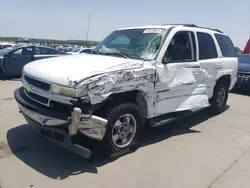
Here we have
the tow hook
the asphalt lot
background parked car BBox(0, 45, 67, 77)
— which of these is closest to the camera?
the tow hook

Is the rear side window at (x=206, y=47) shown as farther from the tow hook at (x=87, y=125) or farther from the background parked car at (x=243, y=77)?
the background parked car at (x=243, y=77)

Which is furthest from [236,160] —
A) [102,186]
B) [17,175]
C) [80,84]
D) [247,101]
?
[247,101]

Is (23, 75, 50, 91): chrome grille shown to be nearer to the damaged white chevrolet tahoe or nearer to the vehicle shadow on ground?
the damaged white chevrolet tahoe

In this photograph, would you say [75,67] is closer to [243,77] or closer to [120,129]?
[120,129]

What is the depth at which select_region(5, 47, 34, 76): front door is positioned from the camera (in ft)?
36.0

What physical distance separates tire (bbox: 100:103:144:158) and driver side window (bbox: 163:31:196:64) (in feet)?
3.32

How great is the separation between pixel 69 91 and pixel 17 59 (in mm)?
8830

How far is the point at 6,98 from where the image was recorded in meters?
7.32

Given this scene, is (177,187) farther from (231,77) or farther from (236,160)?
(231,77)

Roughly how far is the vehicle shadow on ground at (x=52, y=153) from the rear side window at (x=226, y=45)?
7.51ft

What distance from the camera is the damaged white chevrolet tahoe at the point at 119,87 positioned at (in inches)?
133

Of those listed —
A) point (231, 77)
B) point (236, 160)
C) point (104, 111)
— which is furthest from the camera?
point (231, 77)

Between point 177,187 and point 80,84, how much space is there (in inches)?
66.9

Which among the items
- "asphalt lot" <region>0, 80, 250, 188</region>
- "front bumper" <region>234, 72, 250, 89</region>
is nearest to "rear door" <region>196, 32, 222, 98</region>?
"asphalt lot" <region>0, 80, 250, 188</region>
